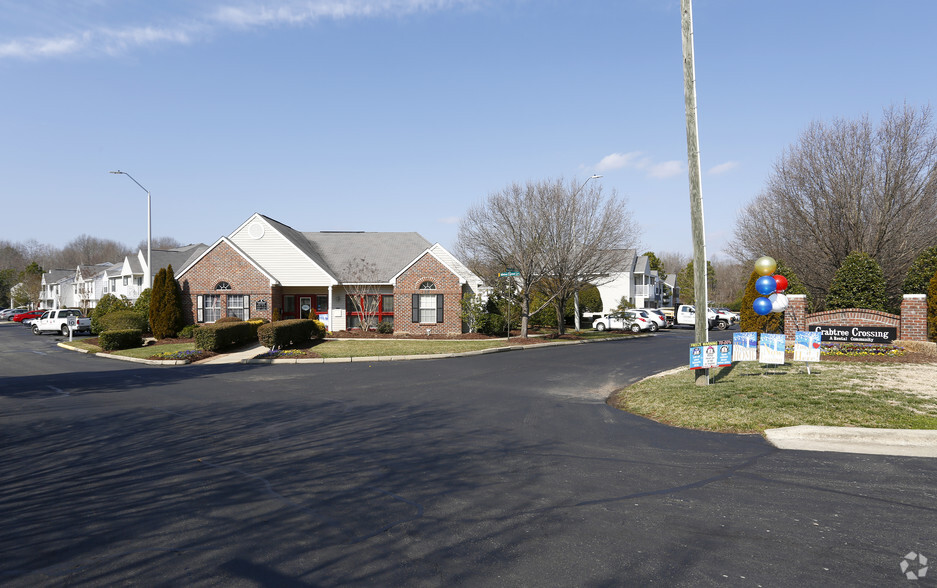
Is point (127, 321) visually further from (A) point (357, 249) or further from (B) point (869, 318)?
(B) point (869, 318)

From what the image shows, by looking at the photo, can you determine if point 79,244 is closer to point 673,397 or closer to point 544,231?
point 544,231

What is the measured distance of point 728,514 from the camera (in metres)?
5.44

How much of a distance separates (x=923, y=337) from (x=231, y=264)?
98.5 ft

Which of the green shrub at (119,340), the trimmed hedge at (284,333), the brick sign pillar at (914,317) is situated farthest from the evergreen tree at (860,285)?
the green shrub at (119,340)

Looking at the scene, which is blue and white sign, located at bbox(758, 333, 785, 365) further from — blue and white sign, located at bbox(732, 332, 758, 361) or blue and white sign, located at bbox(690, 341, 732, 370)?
blue and white sign, located at bbox(690, 341, 732, 370)

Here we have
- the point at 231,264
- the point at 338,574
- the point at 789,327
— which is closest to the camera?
the point at 338,574

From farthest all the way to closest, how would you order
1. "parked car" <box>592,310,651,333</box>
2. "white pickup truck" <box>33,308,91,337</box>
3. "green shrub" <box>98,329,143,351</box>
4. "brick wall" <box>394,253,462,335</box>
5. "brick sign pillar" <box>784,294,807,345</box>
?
"white pickup truck" <box>33,308,91,337</box> → "parked car" <box>592,310,651,333</box> → "brick wall" <box>394,253,462,335</box> → "green shrub" <box>98,329,143,351</box> → "brick sign pillar" <box>784,294,807,345</box>

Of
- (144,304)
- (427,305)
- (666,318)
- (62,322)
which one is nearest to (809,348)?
(427,305)

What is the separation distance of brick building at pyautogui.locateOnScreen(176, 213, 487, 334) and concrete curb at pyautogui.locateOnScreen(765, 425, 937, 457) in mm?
23775

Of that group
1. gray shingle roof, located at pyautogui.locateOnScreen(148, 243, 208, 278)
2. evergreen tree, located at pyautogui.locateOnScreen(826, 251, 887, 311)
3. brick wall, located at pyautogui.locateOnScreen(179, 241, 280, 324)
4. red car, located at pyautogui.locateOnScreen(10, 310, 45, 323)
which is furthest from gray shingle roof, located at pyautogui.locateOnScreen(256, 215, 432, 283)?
red car, located at pyautogui.locateOnScreen(10, 310, 45, 323)

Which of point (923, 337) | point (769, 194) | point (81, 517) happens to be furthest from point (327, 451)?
point (769, 194)

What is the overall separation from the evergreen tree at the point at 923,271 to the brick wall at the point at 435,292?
1992 cm

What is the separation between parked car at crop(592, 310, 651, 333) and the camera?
37562mm

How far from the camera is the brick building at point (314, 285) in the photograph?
31094mm
